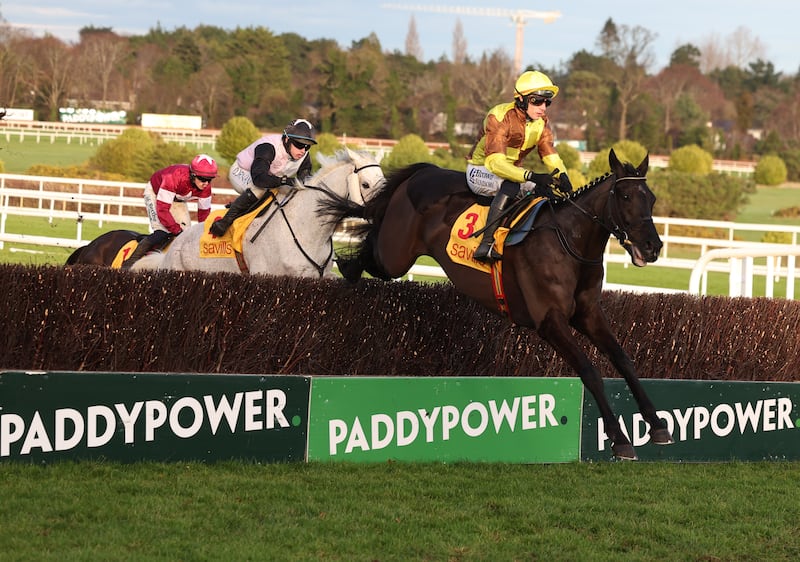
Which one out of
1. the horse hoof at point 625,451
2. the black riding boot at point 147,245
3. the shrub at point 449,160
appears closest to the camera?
the horse hoof at point 625,451

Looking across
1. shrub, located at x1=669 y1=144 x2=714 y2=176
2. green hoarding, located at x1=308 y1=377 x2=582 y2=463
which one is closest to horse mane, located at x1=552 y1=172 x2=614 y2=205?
green hoarding, located at x1=308 y1=377 x2=582 y2=463

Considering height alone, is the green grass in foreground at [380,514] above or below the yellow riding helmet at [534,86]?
below

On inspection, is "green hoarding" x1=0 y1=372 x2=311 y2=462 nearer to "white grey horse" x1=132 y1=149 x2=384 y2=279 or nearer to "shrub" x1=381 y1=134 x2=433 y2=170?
"white grey horse" x1=132 y1=149 x2=384 y2=279

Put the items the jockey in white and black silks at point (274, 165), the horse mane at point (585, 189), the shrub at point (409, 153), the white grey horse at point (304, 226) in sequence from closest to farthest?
the horse mane at point (585, 189), the white grey horse at point (304, 226), the jockey in white and black silks at point (274, 165), the shrub at point (409, 153)

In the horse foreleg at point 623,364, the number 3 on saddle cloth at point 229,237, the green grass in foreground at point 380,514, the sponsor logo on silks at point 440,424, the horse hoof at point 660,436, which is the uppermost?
the number 3 on saddle cloth at point 229,237

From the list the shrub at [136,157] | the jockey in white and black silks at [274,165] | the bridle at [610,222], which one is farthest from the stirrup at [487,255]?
the shrub at [136,157]

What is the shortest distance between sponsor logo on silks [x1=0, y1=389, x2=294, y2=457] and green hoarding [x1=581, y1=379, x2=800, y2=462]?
177 centimetres

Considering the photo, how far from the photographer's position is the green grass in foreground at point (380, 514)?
414 cm

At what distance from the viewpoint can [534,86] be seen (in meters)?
6.15

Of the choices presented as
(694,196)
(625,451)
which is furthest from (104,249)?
(694,196)

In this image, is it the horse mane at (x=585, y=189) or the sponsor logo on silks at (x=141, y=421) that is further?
the horse mane at (x=585, y=189)

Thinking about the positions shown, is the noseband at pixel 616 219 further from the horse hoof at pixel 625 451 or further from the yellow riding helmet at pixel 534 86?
the horse hoof at pixel 625 451

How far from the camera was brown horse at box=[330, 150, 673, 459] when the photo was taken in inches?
219

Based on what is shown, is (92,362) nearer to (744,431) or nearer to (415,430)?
(415,430)
